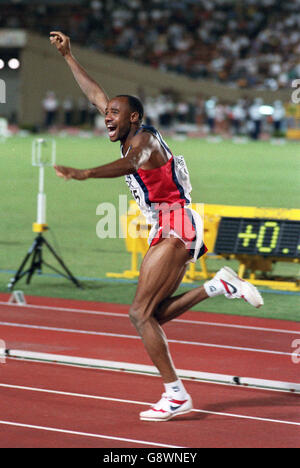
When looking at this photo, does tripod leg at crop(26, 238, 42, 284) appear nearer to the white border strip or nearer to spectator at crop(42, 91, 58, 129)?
the white border strip

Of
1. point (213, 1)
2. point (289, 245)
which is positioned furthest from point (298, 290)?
point (213, 1)

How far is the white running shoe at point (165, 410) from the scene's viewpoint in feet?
18.5

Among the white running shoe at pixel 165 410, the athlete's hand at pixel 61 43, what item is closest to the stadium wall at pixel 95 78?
the athlete's hand at pixel 61 43

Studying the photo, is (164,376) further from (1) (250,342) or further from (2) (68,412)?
(1) (250,342)

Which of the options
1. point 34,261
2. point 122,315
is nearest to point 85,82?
point 122,315

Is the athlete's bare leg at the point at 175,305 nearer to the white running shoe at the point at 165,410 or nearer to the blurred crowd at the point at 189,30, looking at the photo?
the white running shoe at the point at 165,410

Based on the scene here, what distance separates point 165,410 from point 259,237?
17.8 ft

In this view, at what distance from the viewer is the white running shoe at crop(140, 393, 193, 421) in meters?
5.65

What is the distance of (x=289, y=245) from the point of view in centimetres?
1058

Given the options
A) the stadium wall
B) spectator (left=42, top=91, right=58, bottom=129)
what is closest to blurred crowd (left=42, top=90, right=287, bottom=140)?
spectator (left=42, top=91, right=58, bottom=129)

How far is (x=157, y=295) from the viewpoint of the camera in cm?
566

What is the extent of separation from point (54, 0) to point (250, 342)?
157 ft

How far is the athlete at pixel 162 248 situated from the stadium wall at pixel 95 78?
3937cm

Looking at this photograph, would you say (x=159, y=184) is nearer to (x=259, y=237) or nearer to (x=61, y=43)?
(x=61, y=43)
